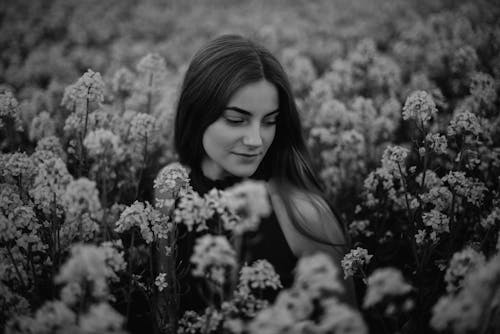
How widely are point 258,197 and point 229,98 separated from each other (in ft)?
3.42

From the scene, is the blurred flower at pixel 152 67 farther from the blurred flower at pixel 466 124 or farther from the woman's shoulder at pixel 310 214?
the blurred flower at pixel 466 124

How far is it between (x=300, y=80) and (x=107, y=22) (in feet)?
20.0

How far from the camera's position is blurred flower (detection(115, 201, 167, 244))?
189cm

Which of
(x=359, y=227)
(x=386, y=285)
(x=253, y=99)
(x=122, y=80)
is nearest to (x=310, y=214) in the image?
(x=359, y=227)

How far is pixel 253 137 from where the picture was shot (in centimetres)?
219

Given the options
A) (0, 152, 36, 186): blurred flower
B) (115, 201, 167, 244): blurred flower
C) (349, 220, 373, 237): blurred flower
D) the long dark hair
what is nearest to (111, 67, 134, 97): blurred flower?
the long dark hair

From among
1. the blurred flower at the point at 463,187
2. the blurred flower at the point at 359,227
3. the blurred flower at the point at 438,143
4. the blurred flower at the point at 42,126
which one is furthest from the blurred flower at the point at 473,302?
the blurred flower at the point at 42,126

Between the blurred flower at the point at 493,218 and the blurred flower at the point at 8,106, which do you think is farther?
the blurred flower at the point at 8,106

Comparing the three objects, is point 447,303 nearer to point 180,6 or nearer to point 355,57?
point 355,57

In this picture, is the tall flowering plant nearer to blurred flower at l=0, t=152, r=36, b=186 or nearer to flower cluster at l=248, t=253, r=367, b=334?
flower cluster at l=248, t=253, r=367, b=334

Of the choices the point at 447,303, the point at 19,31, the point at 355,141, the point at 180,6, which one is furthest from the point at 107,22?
the point at 447,303

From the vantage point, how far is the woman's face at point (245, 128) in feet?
7.30

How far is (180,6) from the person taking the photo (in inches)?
465

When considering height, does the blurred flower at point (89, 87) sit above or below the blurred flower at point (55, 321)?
above
